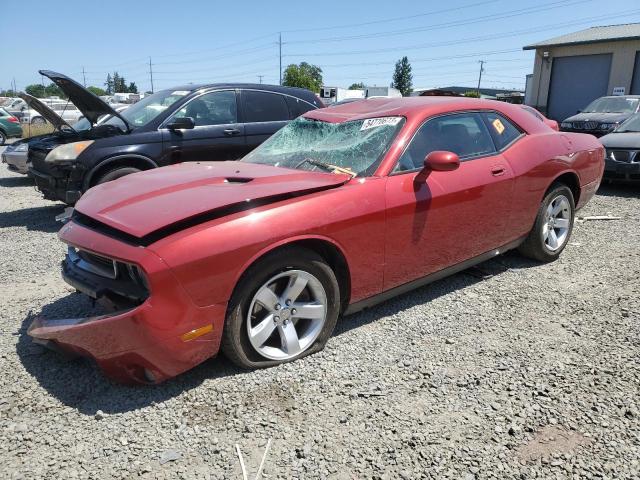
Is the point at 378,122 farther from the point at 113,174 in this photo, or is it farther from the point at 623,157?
the point at 623,157

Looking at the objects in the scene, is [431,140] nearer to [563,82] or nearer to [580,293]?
[580,293]

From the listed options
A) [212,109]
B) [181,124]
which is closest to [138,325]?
[181,124]

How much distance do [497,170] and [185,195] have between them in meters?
2.44

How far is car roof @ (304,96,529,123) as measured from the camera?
372cm

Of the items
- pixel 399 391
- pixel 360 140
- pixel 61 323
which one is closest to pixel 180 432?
pixel 61 323

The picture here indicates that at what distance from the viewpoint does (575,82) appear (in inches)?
938

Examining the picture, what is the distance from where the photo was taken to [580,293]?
162 inches

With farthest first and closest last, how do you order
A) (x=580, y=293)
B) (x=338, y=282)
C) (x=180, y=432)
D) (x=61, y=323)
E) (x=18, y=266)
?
(x=18, y=266) → (x=580, y=293) → (x=338, y=282) → (x=61, y=323) → (x=180, y=432)

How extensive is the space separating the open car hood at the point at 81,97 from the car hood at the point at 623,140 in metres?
7.81

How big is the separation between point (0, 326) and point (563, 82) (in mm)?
26408

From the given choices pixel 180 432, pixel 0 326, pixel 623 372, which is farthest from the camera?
pixel 0 326

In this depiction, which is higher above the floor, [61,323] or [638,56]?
[638,56]

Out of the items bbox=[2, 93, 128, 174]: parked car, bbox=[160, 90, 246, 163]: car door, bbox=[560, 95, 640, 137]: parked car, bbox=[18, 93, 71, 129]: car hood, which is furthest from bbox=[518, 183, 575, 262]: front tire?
bbox=[560, 95, 640, 137]: parked car

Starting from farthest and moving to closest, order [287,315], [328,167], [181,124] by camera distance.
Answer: [181,124], [328,167], [287,315]
